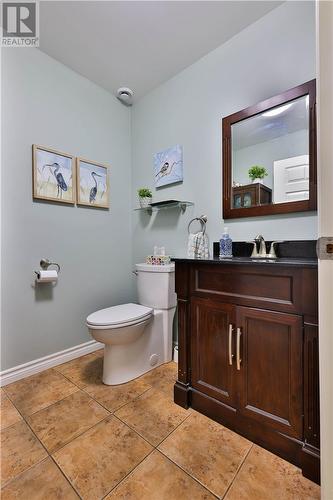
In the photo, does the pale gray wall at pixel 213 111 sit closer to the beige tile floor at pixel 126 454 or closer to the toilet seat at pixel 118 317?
the toilet seat at pixel 118 317

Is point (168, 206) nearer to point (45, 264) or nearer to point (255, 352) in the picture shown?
point (45, 264)

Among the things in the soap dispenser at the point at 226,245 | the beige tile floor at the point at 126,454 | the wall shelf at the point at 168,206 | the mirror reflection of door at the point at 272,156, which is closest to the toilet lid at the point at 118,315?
the beige tile floor at the point at 126,454

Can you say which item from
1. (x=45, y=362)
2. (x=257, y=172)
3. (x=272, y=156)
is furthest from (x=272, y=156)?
(x=45, y=362)

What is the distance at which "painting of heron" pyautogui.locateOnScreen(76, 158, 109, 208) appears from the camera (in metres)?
1.98

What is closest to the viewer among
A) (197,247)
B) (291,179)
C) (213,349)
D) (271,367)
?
(271,367)

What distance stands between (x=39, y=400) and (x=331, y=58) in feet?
6.81

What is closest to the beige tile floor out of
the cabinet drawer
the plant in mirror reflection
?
the cabinet drawer

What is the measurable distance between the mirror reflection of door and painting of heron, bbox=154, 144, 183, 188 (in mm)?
482

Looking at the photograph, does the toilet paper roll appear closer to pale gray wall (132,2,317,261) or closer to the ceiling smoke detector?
pale gray wall (132,2,317,261)

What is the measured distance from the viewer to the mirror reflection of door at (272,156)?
1321mm

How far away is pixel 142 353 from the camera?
1673 millimetres

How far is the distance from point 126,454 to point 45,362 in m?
1.06

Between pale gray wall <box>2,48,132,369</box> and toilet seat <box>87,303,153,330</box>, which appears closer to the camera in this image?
toilet seat <box>87,303,153,330</box>

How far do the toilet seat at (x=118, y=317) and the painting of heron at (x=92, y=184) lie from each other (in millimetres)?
994
